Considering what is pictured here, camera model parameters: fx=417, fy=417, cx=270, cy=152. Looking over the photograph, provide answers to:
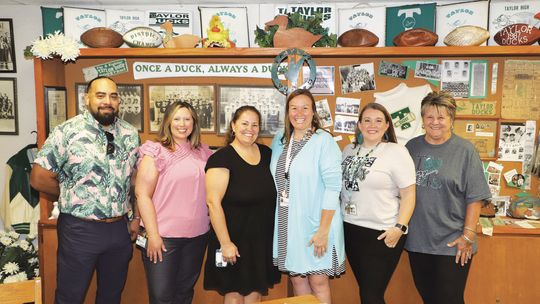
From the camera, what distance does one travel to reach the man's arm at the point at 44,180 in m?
2.25

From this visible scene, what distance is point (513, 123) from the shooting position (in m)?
3.03

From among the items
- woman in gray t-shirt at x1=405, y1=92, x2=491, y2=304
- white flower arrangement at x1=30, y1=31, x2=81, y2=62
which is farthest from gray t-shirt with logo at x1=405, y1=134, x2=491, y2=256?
white flower arrangement at x1=30, y1=31, x2=81, y2=62

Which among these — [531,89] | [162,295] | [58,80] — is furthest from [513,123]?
[58,80]

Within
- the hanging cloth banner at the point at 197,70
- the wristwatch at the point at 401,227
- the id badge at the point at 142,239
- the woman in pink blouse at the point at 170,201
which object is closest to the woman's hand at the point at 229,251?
the woman in pink blouse at the point at 170,201

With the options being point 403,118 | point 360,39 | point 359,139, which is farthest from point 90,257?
point 403,118

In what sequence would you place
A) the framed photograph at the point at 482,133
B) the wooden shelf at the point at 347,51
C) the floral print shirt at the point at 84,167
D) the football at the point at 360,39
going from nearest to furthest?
the floral print shirt at the point at 84,167, the wooden shelf at the point at 347,51, the football at the point at 360,39, the framed photograph at the point at 482,133

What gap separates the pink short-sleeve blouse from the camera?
7.43ft

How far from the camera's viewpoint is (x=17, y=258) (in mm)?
3047

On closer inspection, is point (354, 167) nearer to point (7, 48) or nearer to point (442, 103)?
point (442, 103)

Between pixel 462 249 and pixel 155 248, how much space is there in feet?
5.42

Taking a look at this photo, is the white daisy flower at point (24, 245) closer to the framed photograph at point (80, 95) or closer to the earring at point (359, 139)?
the framed photograph at point (80, 95)

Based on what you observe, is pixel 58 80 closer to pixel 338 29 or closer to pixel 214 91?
pixel 214 91

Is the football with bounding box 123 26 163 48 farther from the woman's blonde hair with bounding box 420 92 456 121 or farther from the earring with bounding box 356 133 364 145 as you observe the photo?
the woman's blonde hair with bounding box 420 92 456 121

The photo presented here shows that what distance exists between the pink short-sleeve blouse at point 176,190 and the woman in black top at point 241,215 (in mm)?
126
